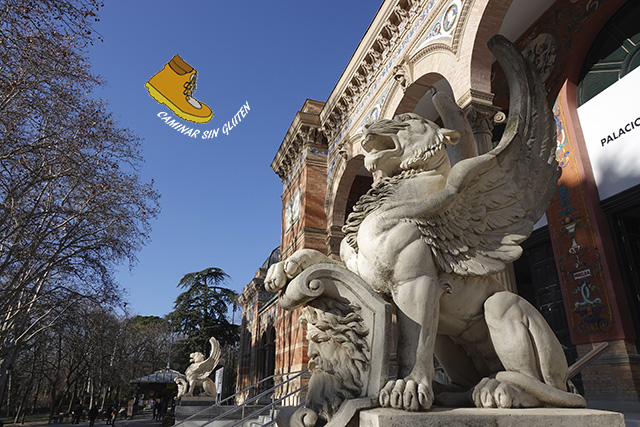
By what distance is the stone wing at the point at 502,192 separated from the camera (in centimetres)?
183

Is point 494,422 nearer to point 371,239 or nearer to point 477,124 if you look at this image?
point 371,239

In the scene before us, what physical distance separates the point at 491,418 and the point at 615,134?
6.08 m

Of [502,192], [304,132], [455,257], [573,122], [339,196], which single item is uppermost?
[304,132]

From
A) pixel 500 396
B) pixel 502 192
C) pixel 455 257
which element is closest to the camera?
pixel 500 396

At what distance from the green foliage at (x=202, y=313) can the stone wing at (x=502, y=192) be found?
31256 mm

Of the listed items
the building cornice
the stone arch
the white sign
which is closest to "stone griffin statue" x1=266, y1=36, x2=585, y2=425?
the white sign

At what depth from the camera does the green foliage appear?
102 ft

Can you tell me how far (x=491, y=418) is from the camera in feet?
4.65

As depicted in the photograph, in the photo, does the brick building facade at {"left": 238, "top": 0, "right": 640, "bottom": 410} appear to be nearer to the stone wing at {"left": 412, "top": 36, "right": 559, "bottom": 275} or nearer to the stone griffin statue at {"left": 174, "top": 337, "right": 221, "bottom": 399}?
the stone wing at {"left": 412, "top": 36, "right": 559, "bottom": 275}

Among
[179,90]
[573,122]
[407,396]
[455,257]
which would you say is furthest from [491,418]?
[179,90]

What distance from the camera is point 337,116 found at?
1207cm

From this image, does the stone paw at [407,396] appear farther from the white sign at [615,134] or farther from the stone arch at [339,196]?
the stone arch at [339,196]

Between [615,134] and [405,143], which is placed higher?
[615,134]

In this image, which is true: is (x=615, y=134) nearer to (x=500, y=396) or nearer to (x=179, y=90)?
(x=500, y=396)
